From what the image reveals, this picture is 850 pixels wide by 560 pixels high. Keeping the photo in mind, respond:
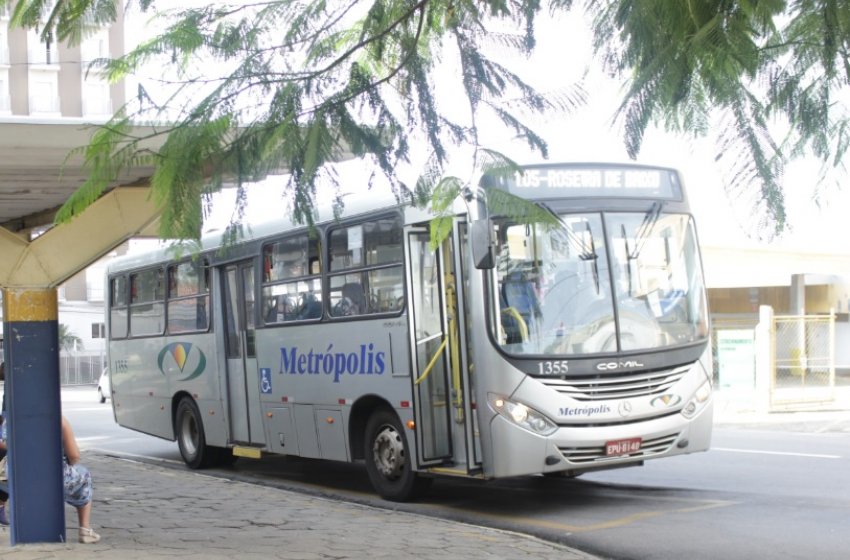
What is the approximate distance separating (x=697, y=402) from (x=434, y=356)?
2.50 m

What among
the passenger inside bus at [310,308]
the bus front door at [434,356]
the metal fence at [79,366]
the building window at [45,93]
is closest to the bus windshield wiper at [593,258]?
the bus front door at [434,356]

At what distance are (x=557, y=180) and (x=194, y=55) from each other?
14.6 feet

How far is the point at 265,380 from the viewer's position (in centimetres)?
1327

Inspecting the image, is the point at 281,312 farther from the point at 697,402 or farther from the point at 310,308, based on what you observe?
the point at 697,402

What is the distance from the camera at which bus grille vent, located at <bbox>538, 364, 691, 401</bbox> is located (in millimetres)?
9867

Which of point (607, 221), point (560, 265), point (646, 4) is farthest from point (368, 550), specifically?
point (646, 4)

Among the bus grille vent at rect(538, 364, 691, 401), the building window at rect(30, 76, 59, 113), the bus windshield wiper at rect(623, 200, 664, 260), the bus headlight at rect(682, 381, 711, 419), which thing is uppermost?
the building window at rect(30, 76, 59, 113)

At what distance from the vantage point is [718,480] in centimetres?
1198

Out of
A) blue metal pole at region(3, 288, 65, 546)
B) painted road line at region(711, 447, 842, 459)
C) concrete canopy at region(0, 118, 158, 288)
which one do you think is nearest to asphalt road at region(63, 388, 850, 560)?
painted road line at region(711, 447, 842, 459)

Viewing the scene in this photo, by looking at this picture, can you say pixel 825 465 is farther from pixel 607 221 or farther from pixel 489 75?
pixel 489 75

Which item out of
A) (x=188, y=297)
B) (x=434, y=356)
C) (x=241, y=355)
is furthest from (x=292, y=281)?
(x=188, y=297)

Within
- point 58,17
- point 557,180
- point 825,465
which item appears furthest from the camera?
point 825,465

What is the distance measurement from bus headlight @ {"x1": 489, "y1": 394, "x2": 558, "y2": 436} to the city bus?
11mm

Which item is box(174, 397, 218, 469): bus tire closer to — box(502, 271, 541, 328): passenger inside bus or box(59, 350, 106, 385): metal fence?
box(502, 271, 541, 328): passenger inside bus
